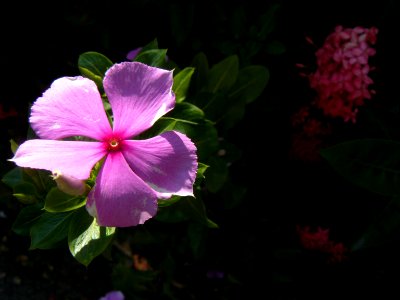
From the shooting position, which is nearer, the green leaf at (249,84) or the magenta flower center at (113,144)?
the magenta flower center at (113,144)

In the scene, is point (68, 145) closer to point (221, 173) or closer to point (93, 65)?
point (93, 65)

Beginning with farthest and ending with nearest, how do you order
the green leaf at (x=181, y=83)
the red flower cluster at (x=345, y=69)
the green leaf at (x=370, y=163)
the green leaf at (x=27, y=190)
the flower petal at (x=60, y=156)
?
the green leaf at (x=370, y=163) → the red flower cluster at (x=345, y=69) → the green leaf at (x=181, y=83) → the green leaf at (x=27, y=190) → the flower petal at (x=60, y=156)

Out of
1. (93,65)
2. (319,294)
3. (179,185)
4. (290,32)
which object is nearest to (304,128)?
(290,32)

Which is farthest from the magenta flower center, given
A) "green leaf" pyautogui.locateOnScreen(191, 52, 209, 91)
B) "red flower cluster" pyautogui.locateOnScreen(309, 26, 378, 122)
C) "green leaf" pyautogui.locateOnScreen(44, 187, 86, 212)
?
"red flower cluster" pyautogui.locateOnScreen(309, 26, 378, 122)


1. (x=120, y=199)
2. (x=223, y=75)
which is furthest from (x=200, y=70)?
(x=120, y=199)

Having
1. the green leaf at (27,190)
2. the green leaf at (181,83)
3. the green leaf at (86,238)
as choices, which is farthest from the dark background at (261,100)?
the green leaf at (86,238)

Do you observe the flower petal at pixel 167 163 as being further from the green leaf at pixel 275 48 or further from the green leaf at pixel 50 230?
the green leaf at pixel 275 48

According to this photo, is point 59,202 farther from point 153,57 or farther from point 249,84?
point 249,84

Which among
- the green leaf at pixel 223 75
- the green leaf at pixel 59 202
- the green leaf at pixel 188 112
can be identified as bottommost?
the green leaf at pixel 59 202
